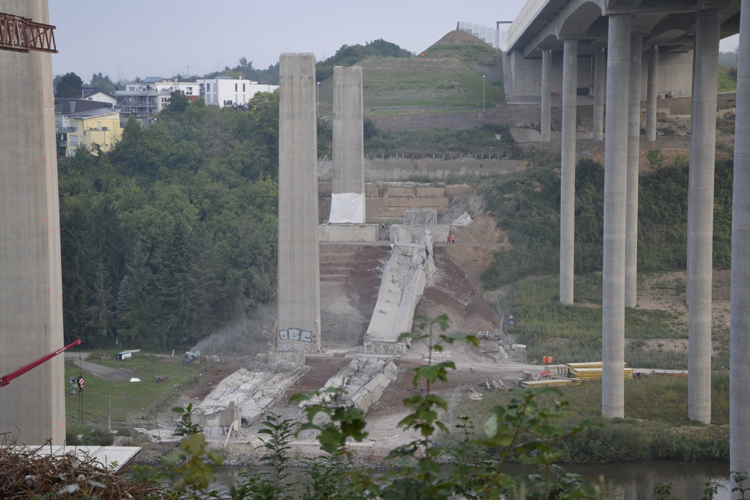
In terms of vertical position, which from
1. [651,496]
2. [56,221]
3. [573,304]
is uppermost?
[56,221]

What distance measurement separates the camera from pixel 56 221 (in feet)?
86.9

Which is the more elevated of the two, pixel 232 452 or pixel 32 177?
pixel 32 177

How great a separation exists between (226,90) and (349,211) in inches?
3511

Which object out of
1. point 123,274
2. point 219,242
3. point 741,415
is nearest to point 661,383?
point 741,415

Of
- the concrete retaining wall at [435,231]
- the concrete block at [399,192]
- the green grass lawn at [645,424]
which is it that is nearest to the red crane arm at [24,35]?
the green grass lawn at [645,424]

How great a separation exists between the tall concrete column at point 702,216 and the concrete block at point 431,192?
34122mm

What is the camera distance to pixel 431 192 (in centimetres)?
6338

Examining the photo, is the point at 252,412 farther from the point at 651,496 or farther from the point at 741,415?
the point at 741,415

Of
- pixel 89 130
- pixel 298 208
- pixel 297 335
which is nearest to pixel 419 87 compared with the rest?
pixel 89 130

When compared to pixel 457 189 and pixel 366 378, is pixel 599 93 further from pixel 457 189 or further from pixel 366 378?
pixel 366 378

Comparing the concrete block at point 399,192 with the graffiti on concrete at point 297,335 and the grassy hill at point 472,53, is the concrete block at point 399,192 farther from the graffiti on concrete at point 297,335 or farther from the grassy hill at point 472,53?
the grassy hill at point 472,53

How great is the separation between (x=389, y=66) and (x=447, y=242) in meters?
46.6

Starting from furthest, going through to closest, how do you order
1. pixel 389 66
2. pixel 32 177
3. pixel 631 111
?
pixel 389 66
pixel 631 111
pixel 32 177

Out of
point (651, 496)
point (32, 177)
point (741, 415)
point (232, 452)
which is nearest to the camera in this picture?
point (741, 415)
